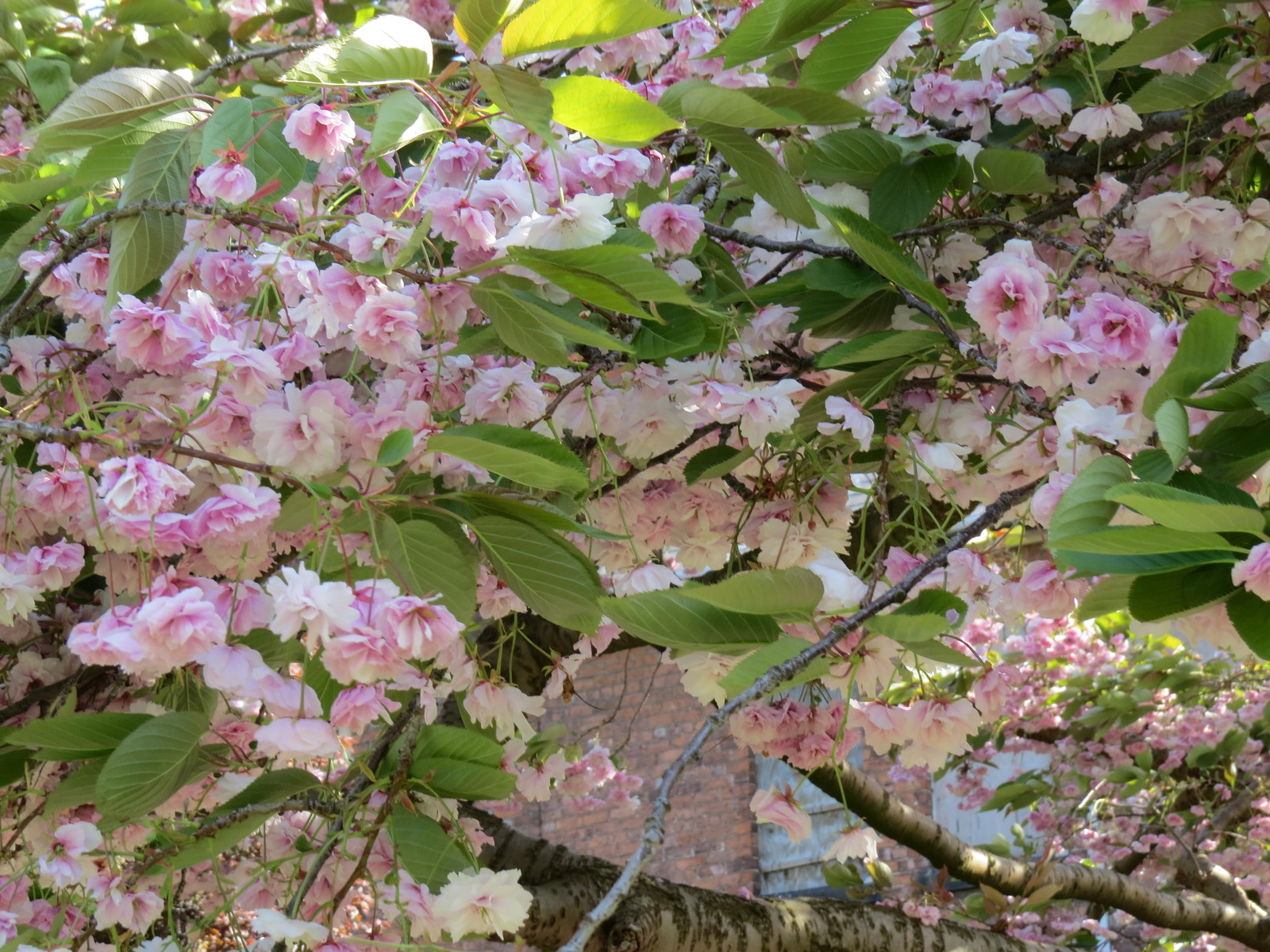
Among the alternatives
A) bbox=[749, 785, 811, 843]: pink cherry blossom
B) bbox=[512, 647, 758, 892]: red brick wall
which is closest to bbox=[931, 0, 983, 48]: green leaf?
bbox=[749, 785, 811, 843]: pink cherry blossom

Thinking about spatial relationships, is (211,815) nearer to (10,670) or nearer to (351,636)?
(351,636)

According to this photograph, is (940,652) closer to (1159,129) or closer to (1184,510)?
(1184,510)

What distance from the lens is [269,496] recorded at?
870 mm

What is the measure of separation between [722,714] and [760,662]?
0.06 metres

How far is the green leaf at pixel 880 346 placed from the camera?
1.01 metres

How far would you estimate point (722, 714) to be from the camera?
2.33 ft

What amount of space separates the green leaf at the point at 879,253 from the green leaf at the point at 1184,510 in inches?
13.8

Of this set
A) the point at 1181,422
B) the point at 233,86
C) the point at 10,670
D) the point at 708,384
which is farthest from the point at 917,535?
the point at 10,670

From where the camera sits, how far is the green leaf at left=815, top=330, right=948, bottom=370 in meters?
1.01

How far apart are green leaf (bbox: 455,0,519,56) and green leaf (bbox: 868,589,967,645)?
49 cm

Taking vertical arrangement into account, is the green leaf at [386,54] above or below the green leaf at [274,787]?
above

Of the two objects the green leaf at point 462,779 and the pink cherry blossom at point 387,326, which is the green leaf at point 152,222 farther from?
the green leaf at point 462,779

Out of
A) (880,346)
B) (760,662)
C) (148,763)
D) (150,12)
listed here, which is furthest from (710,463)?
(150,12)

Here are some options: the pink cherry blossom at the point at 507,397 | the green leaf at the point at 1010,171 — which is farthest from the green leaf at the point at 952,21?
the pink cherry blossom at the point at 507,397
